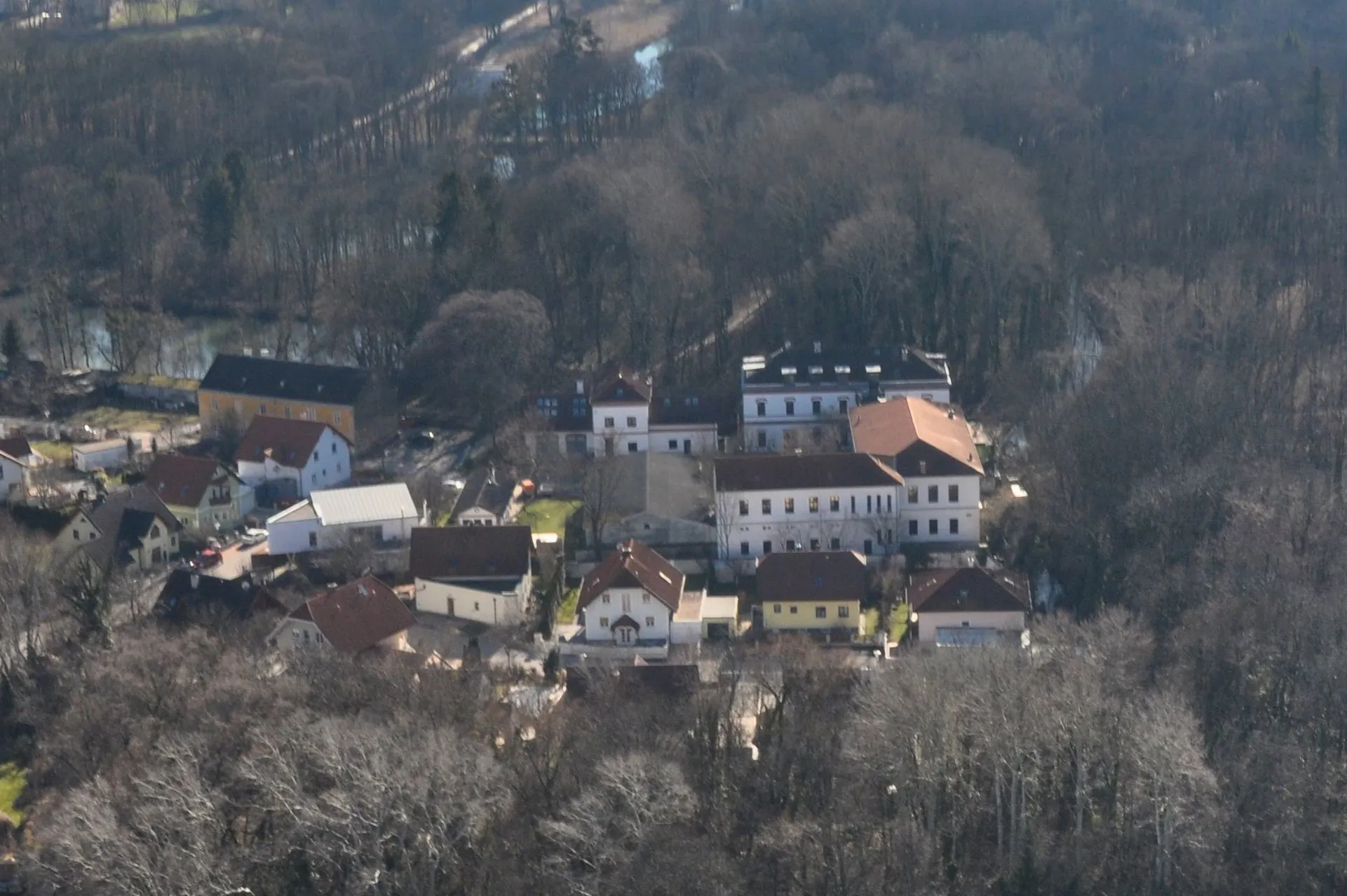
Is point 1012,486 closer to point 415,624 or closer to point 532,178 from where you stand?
point 415,624

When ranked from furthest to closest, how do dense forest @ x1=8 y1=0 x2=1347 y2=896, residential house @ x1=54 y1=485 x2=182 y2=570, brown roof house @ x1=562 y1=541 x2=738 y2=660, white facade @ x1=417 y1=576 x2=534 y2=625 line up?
residential house @ x1=54 y1=485 x2=182 y2=570 → white facade @ x1=417 y1=576 x2=534 y2=625 → brown roof house @ x1=562 y1=541 x2=738 y2=660 → dense forest @ x1=8 y1=0 x2=1347 y2=896

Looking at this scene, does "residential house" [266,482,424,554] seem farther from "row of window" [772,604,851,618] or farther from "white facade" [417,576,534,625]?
"row of window" [772,604,851,618]

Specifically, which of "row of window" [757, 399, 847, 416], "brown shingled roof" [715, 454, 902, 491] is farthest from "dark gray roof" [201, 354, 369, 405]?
"brown shingled roof" [715, 454, 902, 491]

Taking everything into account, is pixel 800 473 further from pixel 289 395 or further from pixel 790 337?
pixel 289 395

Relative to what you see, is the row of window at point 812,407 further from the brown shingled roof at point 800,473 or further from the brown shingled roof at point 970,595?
the brown shingled roof at point 970,595

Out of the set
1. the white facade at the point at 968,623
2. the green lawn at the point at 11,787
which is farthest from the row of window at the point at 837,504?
the green lawn at the point at 11,787

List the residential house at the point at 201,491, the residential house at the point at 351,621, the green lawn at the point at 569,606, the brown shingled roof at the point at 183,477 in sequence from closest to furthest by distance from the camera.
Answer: the residential house at the point at 351,621 → the green lawn at the point at 569,606 → the residential house at the point at 201,491 → the brown shingled roof at the point at 183,477
